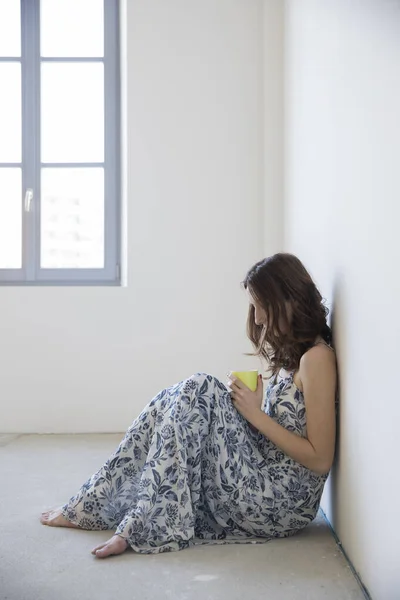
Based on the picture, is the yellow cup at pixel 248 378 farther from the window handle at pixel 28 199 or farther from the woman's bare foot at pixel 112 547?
the window handle at pixel 28 199

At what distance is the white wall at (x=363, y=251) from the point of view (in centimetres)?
155

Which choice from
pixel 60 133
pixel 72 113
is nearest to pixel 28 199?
pixel 60 133

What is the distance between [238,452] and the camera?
6.88ft

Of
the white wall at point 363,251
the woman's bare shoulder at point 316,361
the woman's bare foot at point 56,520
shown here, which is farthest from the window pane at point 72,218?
the woman's bare shoulder at point 316,361

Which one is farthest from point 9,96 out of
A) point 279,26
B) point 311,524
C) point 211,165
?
point 311,524

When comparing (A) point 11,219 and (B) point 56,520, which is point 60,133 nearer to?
(A) point 11,219

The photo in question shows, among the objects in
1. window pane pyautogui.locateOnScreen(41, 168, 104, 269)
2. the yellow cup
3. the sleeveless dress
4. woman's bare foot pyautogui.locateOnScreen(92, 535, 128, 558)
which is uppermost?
window pane pyautogui.locateOnScreen(41, 168, 104, 269)

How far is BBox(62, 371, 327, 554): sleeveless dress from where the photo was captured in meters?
2.06

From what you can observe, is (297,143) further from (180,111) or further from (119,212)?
(119,212)

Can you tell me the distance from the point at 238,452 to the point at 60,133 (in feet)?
8.12

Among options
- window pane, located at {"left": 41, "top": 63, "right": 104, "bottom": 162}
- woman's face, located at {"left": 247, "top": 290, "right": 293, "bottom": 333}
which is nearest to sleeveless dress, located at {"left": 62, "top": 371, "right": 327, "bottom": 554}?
woman's face, located at {"left": 247, "top": 290, "right": 293, "bottom": 333}

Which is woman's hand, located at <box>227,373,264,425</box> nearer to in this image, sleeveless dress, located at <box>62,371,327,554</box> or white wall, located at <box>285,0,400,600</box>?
sleeveless dress, located at <box>62,371,327,554</box>

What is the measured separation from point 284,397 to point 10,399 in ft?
6.85

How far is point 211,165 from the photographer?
3.94 meters
